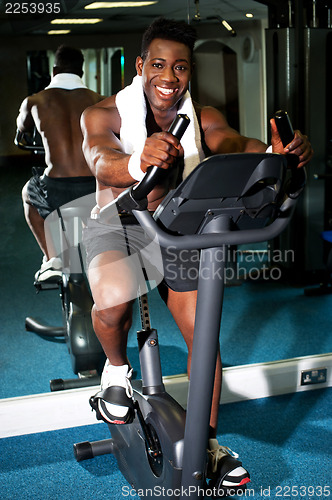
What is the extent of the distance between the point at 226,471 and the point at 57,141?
1.62 meters

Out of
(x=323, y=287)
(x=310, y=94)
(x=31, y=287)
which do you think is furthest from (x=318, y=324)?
(x=31, y=287)

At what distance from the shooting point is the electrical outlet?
3156 mm

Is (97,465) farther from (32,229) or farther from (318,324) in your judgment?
(318,324)

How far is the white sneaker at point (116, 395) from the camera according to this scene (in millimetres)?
2229

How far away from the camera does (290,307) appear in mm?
3949

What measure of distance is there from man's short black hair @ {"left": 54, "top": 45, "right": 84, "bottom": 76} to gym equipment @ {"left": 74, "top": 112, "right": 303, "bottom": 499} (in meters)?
1.08

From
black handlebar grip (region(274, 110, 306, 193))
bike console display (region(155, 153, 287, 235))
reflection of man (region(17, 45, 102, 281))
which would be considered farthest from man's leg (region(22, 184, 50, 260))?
black handlebar grip (region(274, 110, 306, 193))

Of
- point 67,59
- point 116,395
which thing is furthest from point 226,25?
point 116,395

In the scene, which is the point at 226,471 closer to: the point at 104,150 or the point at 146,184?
the point at 146,184

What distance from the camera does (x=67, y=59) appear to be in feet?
8.57

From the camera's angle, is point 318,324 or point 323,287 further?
point 323,287

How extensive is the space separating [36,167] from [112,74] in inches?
21.8

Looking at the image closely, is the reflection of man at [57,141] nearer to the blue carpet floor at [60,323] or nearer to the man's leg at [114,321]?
the blue carpet floor at [60,323]

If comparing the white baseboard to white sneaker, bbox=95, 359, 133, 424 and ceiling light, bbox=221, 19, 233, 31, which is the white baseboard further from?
ceiling light, bbox=221, 19, 233, 31
